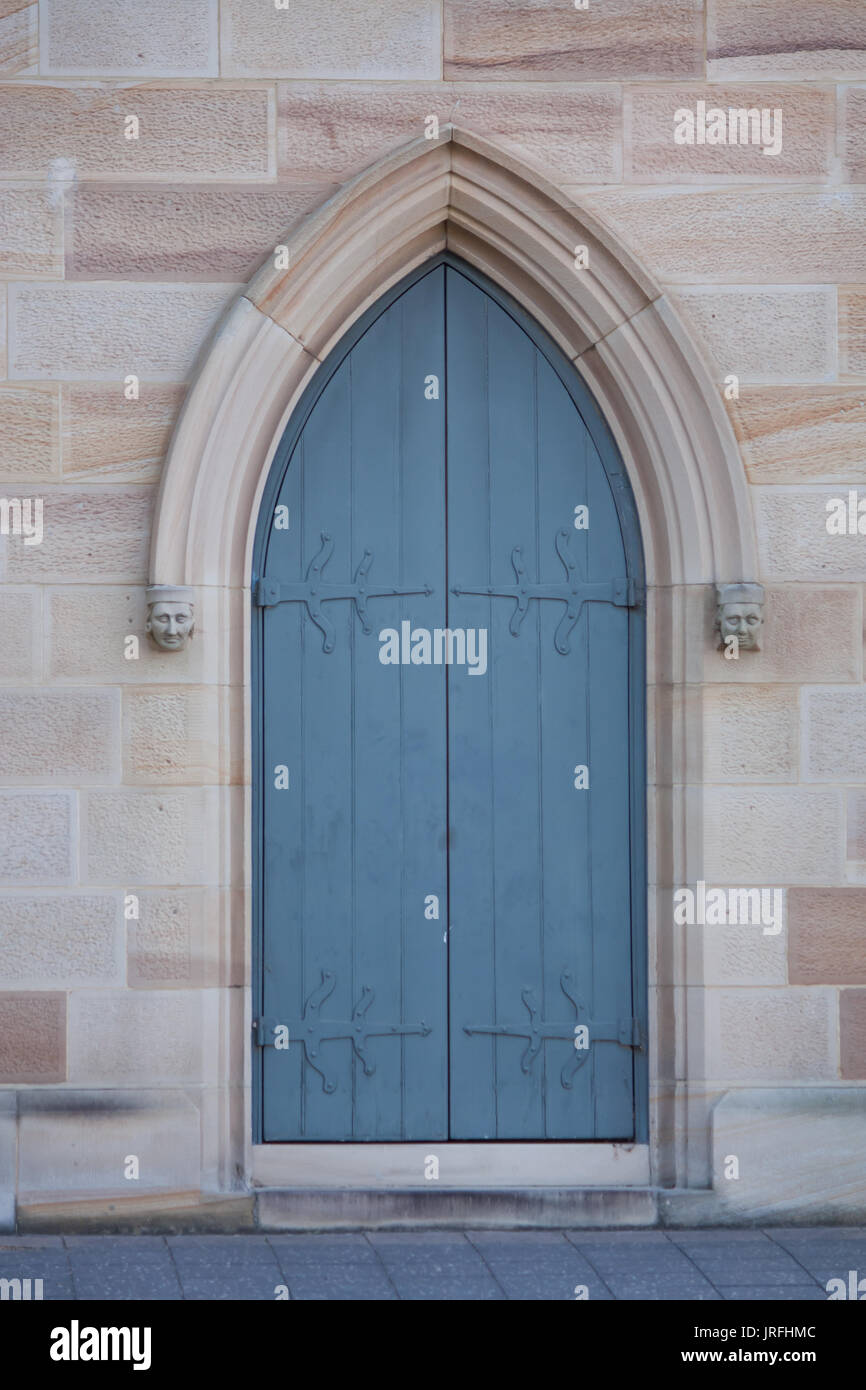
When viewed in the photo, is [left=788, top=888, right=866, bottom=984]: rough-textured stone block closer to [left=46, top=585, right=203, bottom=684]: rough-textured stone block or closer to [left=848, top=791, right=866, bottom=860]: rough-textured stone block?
[left=848, top=791, right=866, bottom=860]: rough-textured stone block

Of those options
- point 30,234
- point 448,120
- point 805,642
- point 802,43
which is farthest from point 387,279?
point 805,642

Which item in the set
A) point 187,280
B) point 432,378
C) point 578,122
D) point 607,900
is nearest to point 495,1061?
point 607,900

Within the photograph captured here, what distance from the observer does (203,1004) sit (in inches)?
190

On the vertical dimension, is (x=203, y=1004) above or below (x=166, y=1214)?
above

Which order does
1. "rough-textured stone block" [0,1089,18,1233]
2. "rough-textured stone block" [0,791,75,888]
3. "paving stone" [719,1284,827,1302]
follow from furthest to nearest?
"rough-textured stone block" [0,791,75,888]
"rough-textured stone block" [0,1089,18,1233]
"paving stone" [719,1284,827,1302]

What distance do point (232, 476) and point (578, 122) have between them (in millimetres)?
1565

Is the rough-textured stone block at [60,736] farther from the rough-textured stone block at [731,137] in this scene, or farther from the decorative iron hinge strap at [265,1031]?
the rough-textured stone block at [731,137]

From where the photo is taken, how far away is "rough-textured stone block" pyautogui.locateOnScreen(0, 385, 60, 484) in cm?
486

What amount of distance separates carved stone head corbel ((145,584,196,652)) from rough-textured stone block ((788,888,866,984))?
81.0 inches

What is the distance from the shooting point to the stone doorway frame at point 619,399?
15.9 ft

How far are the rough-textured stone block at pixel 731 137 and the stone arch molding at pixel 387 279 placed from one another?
32cm

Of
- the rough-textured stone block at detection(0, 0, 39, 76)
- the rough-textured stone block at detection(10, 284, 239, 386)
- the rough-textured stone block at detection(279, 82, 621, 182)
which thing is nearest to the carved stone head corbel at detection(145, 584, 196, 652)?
the rough-textured stone block at detection(10, 284, 239, 386)

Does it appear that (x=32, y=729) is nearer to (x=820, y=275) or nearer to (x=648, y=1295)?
(x=648, y=1295)

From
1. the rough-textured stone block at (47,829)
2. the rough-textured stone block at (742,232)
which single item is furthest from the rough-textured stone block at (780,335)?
the rough-textured stone block at (47,829)
